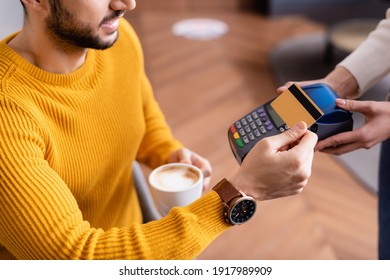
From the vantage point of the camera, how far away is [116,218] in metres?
0.93

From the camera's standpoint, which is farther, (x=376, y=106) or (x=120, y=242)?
(x=376, y=106)

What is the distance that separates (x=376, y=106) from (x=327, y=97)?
106mm

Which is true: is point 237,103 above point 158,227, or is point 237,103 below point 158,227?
below

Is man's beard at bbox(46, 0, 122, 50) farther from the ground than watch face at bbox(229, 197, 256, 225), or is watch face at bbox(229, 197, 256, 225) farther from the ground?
man's beard at bbox(46, 0, 122, 50)

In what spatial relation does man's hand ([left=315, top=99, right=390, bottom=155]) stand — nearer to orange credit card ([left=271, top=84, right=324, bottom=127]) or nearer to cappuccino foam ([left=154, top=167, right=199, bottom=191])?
orange credit card ([left=271, top=84, right=324, bottom=127])

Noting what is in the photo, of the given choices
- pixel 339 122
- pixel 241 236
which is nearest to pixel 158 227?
pixel 339 122

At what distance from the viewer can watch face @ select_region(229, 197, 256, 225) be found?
66 centimetres

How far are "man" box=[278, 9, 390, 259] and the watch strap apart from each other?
6.8 inches

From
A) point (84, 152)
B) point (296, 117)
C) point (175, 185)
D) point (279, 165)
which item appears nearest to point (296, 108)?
point (296, 117)

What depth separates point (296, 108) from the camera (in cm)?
72

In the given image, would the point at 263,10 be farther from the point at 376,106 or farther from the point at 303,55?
the point at 376,106

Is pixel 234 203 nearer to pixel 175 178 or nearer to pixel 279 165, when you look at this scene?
pixel 279 165

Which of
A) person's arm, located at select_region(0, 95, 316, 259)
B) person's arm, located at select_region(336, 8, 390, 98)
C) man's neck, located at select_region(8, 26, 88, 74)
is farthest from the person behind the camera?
person's arm, located at select_region(336, 8, 390, 98)

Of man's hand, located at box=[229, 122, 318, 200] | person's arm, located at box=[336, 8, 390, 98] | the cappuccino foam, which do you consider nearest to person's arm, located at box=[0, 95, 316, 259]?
man's hand, located at box=[229, 122, 318, 200]
